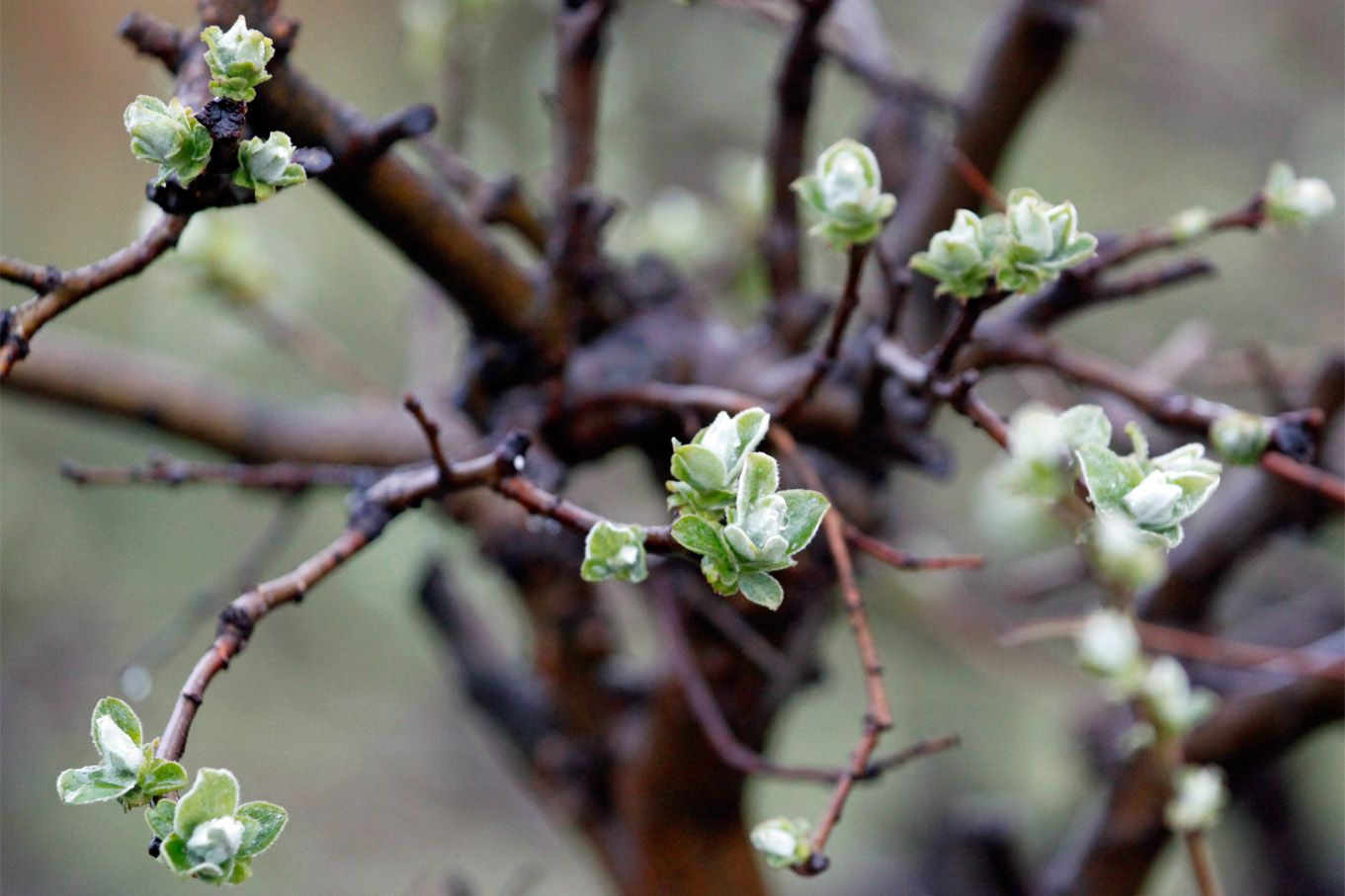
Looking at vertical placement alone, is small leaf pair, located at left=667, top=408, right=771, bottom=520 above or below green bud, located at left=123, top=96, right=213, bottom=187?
below

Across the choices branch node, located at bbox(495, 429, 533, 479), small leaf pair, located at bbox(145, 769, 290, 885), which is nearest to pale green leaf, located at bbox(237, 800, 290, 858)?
small leaf pair, located at bbox(145, 769, 290, 885)

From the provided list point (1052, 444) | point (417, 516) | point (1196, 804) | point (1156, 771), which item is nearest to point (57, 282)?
point (1052, 444)

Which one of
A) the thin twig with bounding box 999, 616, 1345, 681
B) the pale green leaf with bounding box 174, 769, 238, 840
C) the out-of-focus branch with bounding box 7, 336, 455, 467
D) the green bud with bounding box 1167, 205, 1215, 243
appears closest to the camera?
the pale green leaf with bounding box 174, 769, 238, 840

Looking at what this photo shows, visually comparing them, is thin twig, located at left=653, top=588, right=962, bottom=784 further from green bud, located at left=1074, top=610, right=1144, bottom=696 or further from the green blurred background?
the green blurred background

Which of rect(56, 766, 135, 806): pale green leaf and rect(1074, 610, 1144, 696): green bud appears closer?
rect(56, 766, 135, 806): pale green leaf

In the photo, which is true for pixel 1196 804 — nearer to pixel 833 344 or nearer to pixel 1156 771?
pixel 1156 771

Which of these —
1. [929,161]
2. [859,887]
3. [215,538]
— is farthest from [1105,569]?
[215,538]

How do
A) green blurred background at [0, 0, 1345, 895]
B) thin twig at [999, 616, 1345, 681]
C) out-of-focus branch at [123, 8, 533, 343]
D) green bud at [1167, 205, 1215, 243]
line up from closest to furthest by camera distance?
out-of-focus branch at [123, 8, 533, 343], green bud at [1167, 205, 1215, 243], thin twig at [999, 616, 1345, 681], green blurred background at [0, 0, 1345, 895]
